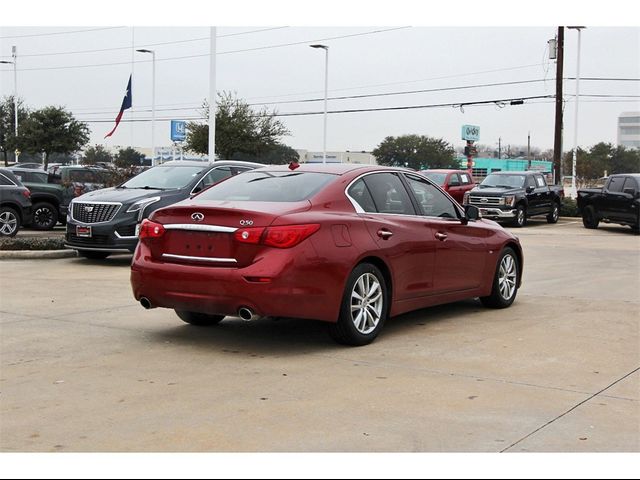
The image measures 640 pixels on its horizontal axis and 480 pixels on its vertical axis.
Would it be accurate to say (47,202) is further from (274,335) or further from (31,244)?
(274,335)

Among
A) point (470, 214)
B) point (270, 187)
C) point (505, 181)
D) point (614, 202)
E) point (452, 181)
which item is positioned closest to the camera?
point (270, 187)

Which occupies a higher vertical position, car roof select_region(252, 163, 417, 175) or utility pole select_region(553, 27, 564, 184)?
utility pole select_region(553, 27, 564, 184)

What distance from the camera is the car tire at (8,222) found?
56.5 ft

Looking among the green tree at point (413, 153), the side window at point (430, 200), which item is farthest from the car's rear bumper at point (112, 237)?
the green tree at point (413, 153)

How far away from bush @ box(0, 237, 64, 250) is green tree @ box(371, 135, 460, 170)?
78174 millimetres

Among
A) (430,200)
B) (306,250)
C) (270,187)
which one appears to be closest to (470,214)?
(430,200)

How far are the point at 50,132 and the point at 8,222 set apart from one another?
A: 3175cm

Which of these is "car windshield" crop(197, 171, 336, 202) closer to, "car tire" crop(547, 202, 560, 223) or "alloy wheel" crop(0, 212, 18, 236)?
"alloy wheel" crop(0, 212, 18, 236)

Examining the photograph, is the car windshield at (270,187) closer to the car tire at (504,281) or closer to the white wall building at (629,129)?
the car tire at (504,281)

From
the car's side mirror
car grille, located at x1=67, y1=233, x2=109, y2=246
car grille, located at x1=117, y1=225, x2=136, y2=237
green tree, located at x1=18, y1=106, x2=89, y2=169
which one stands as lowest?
car grille, located at x1=67, y1=233, x2=109, y2=246

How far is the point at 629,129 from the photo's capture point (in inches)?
7180

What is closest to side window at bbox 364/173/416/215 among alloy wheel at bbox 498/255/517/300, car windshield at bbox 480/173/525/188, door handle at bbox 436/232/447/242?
door handle at bbox 436/232/447/242

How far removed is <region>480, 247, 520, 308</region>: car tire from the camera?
9.16 metres

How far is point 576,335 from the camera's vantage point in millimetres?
7750
